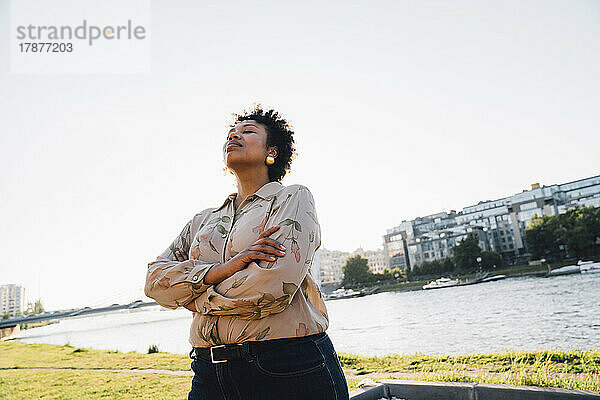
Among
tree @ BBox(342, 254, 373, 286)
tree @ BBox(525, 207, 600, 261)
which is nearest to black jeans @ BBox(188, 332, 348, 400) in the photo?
tree @ BBox(525, 207, 600, 261)

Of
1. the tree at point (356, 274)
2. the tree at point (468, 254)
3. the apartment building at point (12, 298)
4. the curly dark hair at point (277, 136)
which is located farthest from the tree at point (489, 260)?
the apartment building at point (12, 298)

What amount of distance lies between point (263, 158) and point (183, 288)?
1.92 feet

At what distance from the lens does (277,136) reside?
1.71m

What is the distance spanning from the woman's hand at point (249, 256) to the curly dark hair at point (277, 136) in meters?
0.49

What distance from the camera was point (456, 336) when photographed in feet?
30.1

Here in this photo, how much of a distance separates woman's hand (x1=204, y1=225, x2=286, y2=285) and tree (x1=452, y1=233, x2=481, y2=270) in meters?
54.5

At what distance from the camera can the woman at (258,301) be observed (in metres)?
1.16

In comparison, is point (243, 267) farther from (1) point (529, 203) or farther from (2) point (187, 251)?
(1) point (529, 203)

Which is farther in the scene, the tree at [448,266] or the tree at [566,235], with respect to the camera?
the tree at [448,266]

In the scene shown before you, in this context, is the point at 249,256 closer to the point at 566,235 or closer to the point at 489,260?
the point at 566,235

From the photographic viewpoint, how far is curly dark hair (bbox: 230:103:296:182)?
1688 mm

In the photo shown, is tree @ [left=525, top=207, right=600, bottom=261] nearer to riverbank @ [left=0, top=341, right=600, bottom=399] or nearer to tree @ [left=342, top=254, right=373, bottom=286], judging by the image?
tree @ [left=342, top=254, right=373, bottom=286]

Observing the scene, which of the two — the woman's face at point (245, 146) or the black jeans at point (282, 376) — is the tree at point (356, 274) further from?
the black jeans at point (282, 376)

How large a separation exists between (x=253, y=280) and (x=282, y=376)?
11.4 inches
